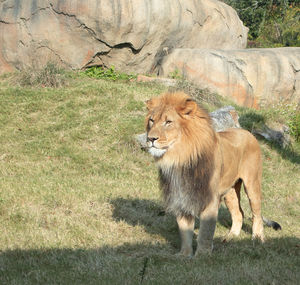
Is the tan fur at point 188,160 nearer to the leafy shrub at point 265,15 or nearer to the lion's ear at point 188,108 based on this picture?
the lion's ear at point 188,108

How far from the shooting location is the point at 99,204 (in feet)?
22.5

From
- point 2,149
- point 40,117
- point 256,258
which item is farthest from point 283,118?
point 256,258

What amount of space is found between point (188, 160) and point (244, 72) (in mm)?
11351

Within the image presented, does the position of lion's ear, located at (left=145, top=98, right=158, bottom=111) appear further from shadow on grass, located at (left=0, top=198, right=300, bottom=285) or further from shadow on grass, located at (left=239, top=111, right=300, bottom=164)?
shadow on grass, located at (left=239, top=111, right=300, bottom=164)

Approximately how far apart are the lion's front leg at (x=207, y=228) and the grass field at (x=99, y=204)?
128 millimetres

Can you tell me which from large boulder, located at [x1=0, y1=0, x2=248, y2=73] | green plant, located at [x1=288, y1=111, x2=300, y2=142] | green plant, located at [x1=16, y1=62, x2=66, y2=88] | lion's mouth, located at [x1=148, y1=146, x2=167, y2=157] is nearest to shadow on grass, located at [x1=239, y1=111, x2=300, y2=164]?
green plant, located at [x1=288, y1=111, x2=300, y2=142]

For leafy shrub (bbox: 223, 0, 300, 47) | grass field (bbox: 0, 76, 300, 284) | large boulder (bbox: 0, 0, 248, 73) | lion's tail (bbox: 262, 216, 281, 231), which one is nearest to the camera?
grass field (bbox: 0, 76, 300, 284)

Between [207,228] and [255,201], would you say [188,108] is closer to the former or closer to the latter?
[207,228]

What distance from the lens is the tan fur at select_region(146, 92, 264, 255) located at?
15.6 feet

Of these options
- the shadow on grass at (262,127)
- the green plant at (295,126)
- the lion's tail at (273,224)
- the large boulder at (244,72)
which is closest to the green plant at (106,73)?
the large boulder at (244,72)

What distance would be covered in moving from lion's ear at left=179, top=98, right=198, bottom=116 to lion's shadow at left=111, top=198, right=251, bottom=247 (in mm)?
1766

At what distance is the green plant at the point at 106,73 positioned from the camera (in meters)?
14.0

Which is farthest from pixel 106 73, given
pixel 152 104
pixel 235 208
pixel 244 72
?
pixel 152 104

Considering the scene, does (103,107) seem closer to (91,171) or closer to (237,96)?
(91,171)
